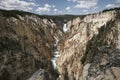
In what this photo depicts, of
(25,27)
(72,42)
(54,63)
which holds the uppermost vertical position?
(25,27)

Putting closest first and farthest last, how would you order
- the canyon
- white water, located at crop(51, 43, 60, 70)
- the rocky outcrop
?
1. the canyon
2. the rocky outcrop
3. white water, located at crop(51, 43, 60, 70)

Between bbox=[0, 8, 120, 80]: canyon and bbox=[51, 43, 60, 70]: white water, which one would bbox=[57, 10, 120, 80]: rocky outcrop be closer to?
bbox=[0, 8, 120, 80]: canyon

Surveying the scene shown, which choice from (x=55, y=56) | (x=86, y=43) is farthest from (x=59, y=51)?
(x=86, y=43)

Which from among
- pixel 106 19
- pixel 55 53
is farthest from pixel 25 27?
pixel 106 19

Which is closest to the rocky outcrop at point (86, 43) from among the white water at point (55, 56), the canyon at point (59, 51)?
the canyon at point (59, 51)

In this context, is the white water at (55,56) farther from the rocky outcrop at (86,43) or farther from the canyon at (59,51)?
the rocky outcrop at (86,43)

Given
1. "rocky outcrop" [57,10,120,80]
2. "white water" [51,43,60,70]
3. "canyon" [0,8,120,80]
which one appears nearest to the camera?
"canyon" [0,8,120,80]

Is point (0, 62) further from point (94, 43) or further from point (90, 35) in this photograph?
point (90, 35)

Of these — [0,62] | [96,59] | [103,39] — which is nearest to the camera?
[96,59]

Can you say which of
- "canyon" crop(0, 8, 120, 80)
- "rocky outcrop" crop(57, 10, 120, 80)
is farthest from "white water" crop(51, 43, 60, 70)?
"rocky outcrop" crop(57, 10, 120, 80)
